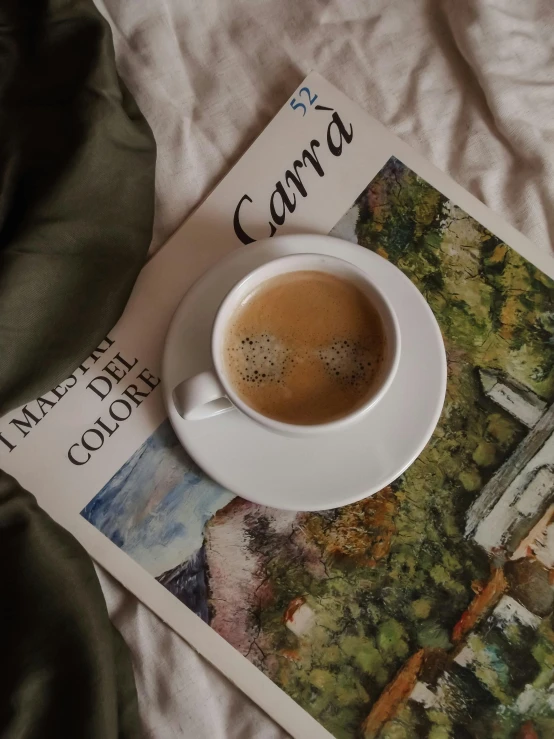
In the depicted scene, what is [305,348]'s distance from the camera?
57cm

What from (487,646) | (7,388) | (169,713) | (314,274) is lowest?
(169,713)

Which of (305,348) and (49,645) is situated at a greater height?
(305,348)

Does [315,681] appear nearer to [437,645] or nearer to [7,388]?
[437,645]

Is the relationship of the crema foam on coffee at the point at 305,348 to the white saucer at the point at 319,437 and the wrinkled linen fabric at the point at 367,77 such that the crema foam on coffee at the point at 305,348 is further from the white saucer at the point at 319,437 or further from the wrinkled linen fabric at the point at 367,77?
the wrinkled linen fabric at the point at 367,77

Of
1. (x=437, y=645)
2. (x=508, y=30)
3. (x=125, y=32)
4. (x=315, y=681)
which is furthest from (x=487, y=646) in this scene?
(x=125, y=32)

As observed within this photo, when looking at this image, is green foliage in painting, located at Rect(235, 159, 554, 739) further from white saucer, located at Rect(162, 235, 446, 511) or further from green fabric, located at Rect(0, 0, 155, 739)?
green fabric, located at Rect(0, 0, 155, 739)

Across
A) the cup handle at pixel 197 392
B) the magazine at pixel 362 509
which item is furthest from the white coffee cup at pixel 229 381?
the magazine at pixel 362 509

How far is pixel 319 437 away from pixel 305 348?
84 millimetres

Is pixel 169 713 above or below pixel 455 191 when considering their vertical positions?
below

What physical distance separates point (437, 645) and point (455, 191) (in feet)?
1.49

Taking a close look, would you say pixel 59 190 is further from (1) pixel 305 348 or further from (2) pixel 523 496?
(2) pixel 523 496

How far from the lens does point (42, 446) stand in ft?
2.02

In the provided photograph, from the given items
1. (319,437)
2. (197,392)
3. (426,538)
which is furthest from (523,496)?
(197,392)

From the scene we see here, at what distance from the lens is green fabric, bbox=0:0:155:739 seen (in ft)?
1.78
